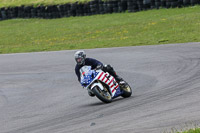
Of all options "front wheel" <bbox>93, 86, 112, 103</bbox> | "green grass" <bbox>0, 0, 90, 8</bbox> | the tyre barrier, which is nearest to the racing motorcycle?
"front wheel" <bbox>93, 86, 112, 103</bbox>

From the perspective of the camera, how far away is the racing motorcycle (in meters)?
9.77

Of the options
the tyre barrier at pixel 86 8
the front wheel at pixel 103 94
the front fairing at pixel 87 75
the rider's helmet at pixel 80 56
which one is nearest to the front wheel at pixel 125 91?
the front wheel at pixel 103 94

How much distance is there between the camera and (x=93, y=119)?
8391 mm

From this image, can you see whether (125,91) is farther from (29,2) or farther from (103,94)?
(29,2)

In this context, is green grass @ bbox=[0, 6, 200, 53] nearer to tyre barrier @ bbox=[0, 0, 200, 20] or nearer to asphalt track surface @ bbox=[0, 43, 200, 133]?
tyre barrier @ bbox=[0, 0, 200, 20]

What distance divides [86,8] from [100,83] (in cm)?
2489

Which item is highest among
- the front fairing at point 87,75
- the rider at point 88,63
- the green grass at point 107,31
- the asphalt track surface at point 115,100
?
the rider at point 88,63

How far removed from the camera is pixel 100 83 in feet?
32.4

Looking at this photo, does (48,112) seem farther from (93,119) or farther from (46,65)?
(46,65)

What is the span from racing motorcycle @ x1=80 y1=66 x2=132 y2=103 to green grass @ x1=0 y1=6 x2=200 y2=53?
9.50 meters

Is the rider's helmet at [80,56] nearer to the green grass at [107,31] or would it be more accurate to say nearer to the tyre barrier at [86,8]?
the green grass at [107,31]

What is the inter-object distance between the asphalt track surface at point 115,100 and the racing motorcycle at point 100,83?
21 centimetres

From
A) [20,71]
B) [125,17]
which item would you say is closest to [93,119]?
[20,71]

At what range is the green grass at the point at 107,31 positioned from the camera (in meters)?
21.8
